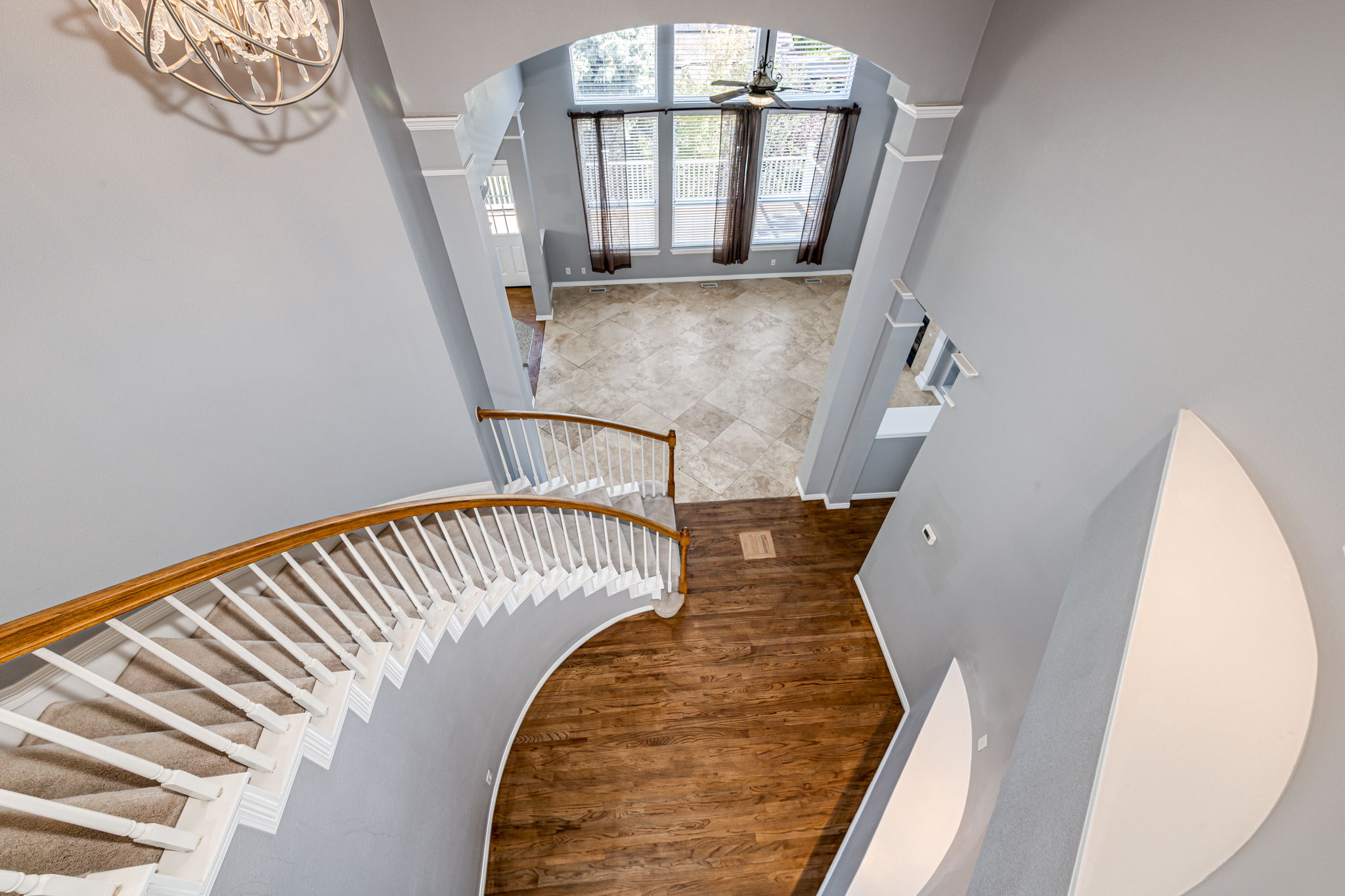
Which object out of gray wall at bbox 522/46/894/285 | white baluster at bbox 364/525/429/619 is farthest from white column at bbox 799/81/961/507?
gray wall at bbox 522/46/894/285

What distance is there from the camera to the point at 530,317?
26.5 ft

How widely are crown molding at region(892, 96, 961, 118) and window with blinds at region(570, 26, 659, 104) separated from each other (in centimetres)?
467

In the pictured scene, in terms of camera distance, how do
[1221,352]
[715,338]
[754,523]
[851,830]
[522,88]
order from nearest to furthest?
[1221,352] < [851,830] < [754,523] < [522,88] < [715,338]

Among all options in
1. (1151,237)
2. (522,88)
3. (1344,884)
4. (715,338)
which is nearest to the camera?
(1344,884)

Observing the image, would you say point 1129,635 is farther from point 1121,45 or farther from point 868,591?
point 868,591

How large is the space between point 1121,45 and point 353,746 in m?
3.87

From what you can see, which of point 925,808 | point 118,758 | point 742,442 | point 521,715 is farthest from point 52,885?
point 742,442

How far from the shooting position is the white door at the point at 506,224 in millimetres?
7305

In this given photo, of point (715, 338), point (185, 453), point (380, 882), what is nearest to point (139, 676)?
point (185, 453)

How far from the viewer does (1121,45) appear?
2.18 meters

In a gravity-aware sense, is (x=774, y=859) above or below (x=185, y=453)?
below

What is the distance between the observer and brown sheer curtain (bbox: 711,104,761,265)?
285 inches

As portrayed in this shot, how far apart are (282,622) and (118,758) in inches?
52.4

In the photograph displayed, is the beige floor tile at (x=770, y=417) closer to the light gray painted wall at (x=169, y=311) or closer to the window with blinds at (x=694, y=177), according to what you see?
the window with blinds at (x=694, y=177)
